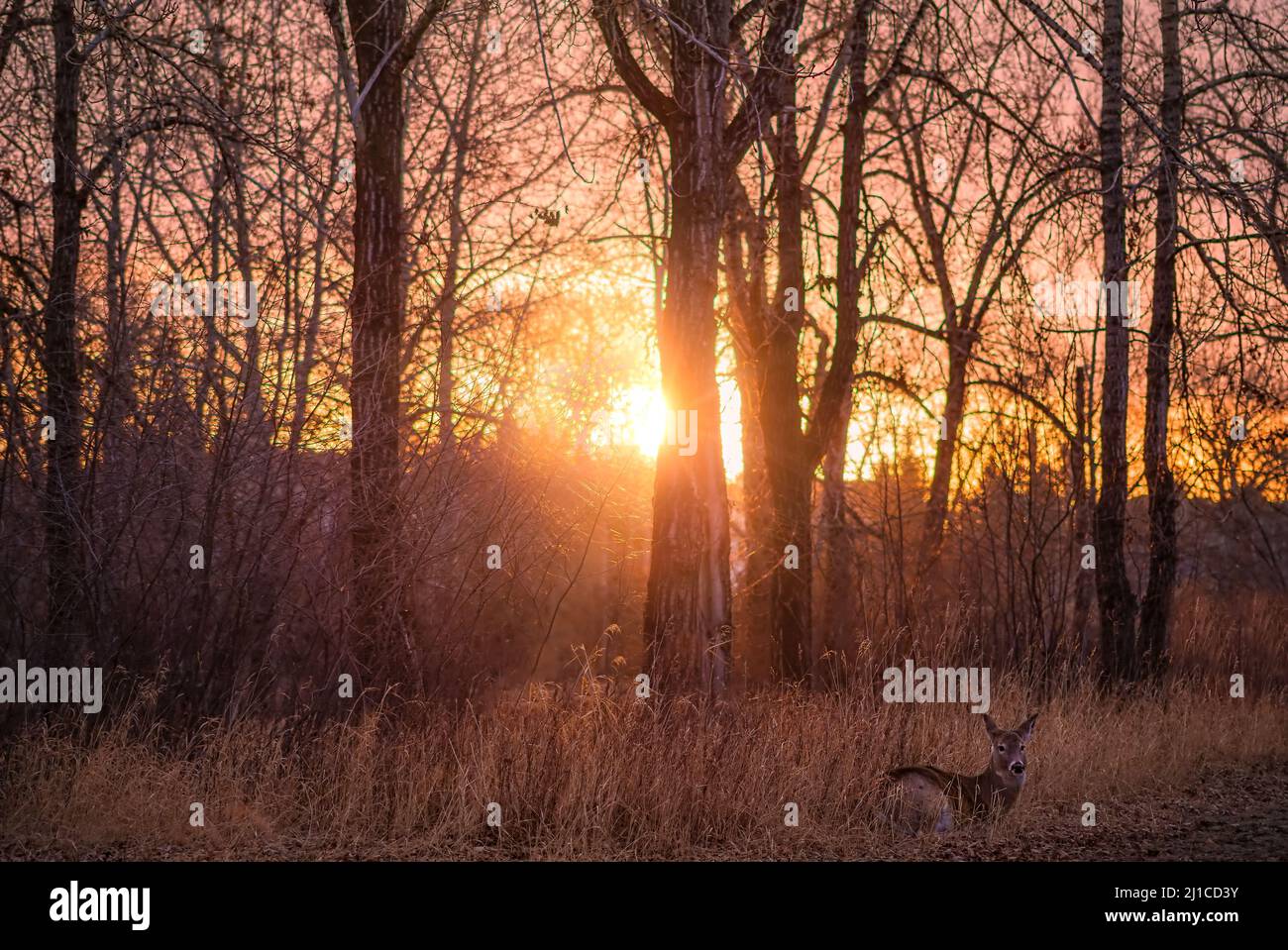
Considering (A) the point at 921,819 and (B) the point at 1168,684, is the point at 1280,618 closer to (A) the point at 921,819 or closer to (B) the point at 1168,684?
(B) the point at 1168,684

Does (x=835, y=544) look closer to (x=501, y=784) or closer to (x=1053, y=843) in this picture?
(x=1053, y=843)

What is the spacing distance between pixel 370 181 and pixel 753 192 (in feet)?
26.4

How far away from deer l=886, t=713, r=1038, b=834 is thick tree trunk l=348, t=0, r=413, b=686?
3.90 meters

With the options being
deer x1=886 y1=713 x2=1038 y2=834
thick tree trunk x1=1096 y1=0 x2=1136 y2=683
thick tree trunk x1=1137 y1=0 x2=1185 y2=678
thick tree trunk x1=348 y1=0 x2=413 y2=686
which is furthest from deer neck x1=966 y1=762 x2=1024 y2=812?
thick tree trunk x1=1137 y1=0 x2=1185 y2=678

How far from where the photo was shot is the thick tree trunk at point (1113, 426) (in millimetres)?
13609

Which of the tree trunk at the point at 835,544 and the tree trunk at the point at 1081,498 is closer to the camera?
the tree trunk at the point at 1081,498

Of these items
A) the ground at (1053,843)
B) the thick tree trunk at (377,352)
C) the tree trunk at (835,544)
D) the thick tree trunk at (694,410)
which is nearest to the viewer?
the ground at (1053,843)

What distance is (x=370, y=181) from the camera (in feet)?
37.0

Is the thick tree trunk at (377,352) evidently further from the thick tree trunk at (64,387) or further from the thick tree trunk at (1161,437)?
the thick tree trunk at (1161,437)

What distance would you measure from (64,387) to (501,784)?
4.57 metres

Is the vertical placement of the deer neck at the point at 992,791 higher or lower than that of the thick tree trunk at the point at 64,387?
lower

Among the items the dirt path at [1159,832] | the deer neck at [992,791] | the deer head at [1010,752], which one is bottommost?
the dirt path at [1159,832]

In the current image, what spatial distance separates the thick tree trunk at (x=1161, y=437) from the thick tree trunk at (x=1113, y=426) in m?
0.33

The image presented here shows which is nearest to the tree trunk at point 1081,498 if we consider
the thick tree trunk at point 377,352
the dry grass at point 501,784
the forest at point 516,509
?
the forest at point 516,509
